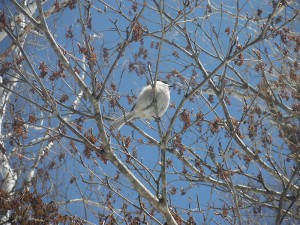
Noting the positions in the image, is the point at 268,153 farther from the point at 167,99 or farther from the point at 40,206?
the point at 40,206

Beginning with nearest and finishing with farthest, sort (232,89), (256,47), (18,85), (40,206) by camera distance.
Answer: (40,206), (256,47), (232,89), (18,85)

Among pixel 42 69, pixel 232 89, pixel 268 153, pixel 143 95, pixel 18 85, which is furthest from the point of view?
pixel 18 85

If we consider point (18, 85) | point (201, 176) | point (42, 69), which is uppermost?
point (18, 85)

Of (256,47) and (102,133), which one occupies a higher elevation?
(256,47)

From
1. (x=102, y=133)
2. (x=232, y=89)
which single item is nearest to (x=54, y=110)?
(x=102, y=133)

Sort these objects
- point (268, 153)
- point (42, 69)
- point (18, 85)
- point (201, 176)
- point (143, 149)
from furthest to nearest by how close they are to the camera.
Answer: point (143, 149) → point (18, 85) → point (201, 176) → point (268, 153) → point (42, 69)

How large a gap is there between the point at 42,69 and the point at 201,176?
2078 mm

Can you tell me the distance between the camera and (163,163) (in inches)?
111

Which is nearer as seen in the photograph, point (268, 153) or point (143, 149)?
point (268, 153)

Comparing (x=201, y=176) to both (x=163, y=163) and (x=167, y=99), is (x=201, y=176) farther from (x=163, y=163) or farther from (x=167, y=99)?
(x=163, y=163)

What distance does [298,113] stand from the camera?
13.9ft

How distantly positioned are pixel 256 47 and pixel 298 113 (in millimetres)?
1300

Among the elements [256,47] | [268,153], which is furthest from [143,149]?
[268,153]

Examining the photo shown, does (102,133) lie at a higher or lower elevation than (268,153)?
lower
